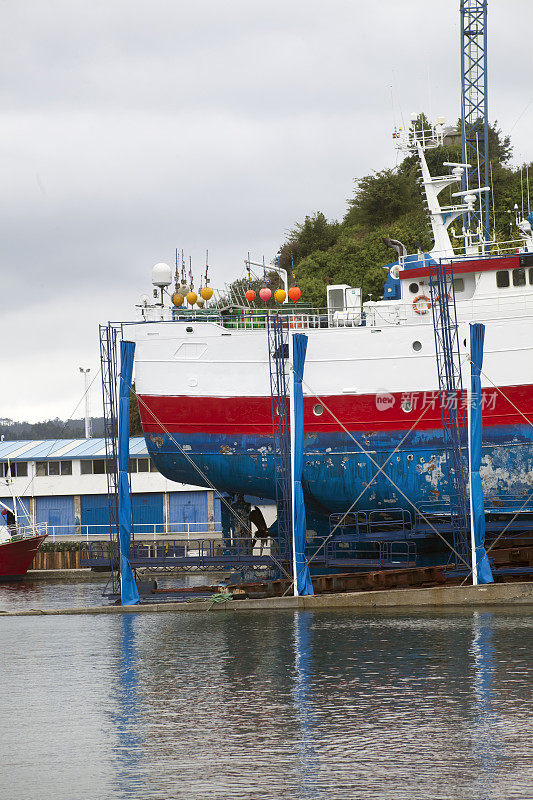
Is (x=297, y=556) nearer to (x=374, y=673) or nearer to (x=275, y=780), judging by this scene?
(x=374, y=673)

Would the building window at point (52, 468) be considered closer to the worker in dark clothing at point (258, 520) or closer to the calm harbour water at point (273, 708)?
the worker in dark clothing at point (258, 520)

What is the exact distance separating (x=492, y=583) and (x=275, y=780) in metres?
18.1

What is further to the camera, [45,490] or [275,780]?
[45,490]

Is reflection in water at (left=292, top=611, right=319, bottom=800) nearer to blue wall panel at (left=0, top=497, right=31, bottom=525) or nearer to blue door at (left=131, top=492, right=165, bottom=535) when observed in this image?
blue door at (left=131, top=492, right=165, bottom=535)

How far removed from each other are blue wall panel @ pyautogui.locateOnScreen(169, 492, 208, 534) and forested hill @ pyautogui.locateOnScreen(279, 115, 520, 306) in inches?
502

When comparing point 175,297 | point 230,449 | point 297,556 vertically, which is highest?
point 175,297

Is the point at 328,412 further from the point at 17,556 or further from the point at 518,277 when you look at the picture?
the point at 17,556

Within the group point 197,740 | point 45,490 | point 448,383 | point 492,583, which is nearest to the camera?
point 197,740

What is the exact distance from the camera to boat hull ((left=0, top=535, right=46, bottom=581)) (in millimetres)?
50062

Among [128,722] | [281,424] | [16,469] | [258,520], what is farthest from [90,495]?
[128,722]

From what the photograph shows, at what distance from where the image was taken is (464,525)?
33969 millimetres

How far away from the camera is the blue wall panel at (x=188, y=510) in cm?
5678

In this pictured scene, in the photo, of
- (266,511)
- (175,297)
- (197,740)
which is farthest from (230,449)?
(197,740)

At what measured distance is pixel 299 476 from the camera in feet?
111
